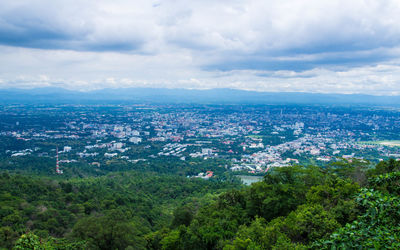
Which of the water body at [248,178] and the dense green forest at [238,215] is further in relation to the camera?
the water body at [248,178]

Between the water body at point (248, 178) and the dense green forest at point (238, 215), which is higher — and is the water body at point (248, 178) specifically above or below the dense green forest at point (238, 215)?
below

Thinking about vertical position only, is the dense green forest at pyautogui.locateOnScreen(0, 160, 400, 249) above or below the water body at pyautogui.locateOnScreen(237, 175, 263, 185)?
above

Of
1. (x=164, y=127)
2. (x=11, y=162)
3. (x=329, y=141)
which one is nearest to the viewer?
(x=11, y=162)

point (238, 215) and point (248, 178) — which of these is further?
point (248, 178)

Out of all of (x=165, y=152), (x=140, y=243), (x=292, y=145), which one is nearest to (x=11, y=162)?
(x=165, y=152)

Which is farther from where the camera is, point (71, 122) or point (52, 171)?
point (71, 122)

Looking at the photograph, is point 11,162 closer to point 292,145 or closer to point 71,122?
point 71,122

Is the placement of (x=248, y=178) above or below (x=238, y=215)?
below

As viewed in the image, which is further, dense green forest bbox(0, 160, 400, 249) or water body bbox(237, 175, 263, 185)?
water body bbox(237, 175, 263, 185)
